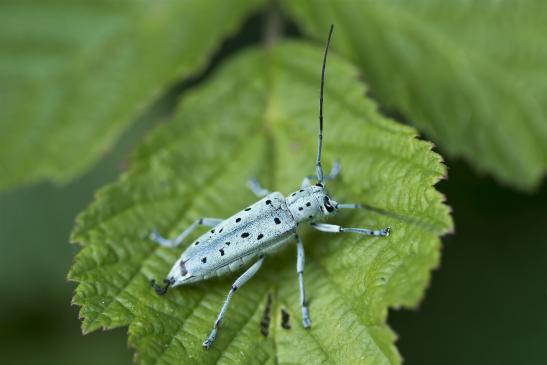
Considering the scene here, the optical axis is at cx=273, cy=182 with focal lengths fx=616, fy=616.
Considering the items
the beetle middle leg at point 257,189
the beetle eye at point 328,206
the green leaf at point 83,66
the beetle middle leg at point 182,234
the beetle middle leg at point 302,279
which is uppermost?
the green leaf at point 83,66

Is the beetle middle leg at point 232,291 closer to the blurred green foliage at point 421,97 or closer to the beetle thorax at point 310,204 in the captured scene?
the beetle thorax at point 310,204

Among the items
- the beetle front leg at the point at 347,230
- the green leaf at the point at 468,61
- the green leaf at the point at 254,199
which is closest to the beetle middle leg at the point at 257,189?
the green leaf at the point at 254,199

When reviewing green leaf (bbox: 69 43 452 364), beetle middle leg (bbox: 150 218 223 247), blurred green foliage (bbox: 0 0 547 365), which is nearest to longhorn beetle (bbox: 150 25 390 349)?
beetle middle leg (bbox: 150 218 223 247)

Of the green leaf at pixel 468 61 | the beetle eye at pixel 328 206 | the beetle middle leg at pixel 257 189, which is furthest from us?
the green leaf at pixel 468 61

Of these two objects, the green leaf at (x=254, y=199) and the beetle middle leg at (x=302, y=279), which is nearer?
the green leaf at (x=254, y=199)

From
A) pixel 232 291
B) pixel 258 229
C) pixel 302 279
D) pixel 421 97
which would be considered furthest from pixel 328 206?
pixel 421 97

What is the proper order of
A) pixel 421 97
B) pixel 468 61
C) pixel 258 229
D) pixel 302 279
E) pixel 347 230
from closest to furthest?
pixel 302 279, pixel 347 230, pixel 258 229, pixel 421 97, pixel 468 61

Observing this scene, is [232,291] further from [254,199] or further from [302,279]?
[254,199]
